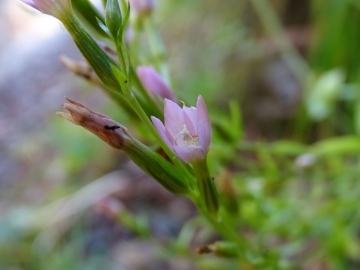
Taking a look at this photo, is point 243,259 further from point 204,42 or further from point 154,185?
point 204,42

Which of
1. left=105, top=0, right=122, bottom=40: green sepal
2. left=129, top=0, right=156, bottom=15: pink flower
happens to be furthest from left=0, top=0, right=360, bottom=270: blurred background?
left=105, top=0, right=122, bottom=40: green sepal

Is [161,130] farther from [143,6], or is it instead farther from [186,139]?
[143,6]

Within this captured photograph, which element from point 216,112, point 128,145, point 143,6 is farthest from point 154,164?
point 216,112

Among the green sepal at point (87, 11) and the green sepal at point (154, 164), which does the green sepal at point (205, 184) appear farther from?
the green sepal at point (87, 11)

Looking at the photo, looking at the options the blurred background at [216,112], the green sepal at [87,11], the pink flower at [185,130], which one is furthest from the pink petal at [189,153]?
the blurred background at [216,112]

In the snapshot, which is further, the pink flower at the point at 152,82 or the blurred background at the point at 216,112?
the blurred background at the point at 216,112

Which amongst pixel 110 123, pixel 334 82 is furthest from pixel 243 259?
pixel 334 82

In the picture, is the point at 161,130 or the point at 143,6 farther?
the point at 143,6
